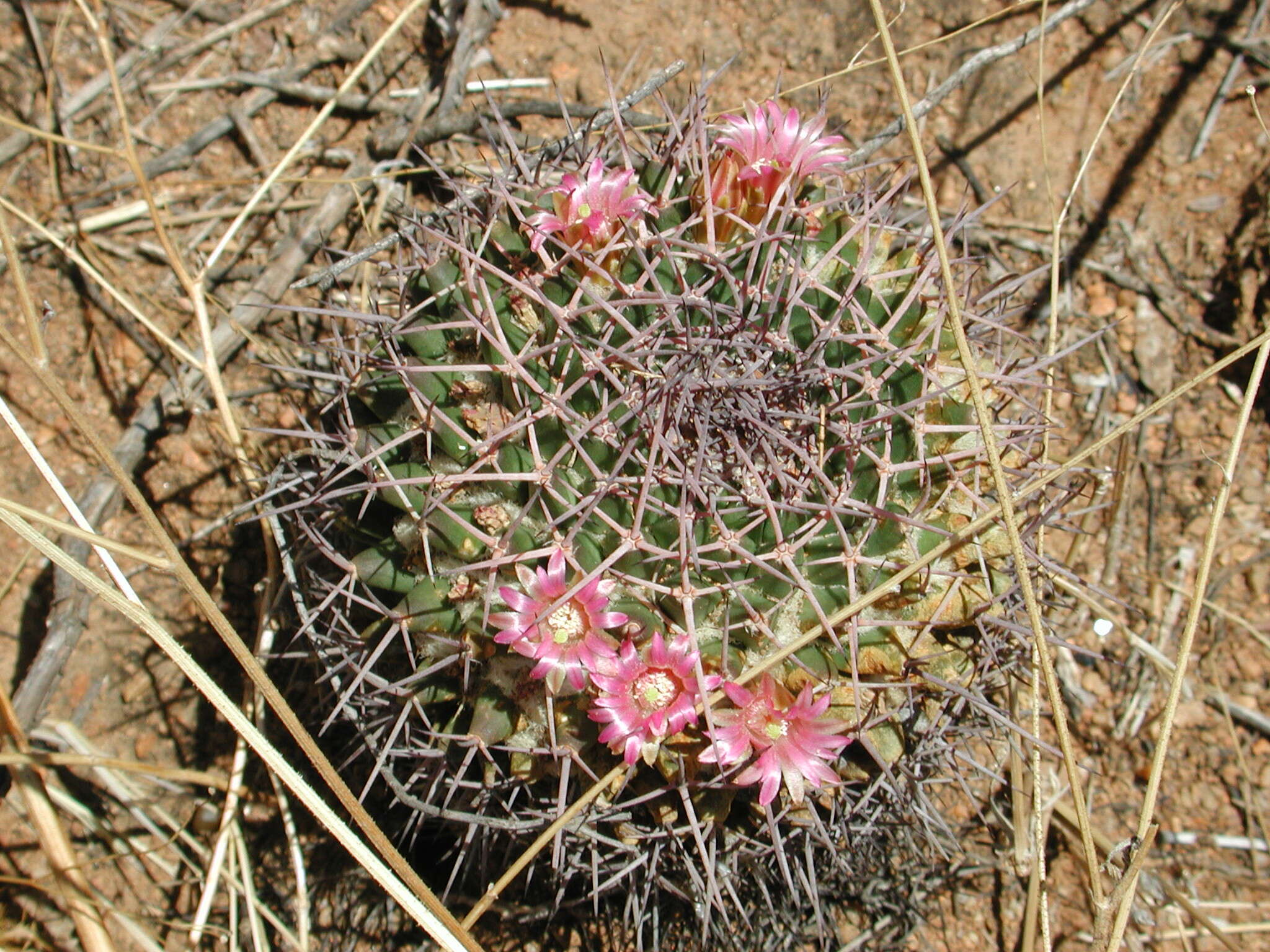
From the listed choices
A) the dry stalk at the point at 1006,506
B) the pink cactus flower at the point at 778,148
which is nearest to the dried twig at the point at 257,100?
the pink cactus flower at the point at 778,148

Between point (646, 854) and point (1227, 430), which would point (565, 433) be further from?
point (1227, 430)

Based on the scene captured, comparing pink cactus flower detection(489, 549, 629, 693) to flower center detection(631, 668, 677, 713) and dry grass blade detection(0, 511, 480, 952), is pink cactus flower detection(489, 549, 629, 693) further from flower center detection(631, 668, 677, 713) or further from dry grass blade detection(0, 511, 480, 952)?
dry grass blade detection(0, 511, 480, 952)

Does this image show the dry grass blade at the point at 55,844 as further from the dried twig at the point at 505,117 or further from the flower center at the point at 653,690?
the flower center at the point at 653,690

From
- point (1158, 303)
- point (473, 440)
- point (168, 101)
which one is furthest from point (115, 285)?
point (1158, 303)

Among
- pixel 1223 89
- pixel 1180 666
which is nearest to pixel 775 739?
pixel 1180 666

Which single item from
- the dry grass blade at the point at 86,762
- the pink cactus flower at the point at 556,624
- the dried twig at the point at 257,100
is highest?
the dried twig at the point at 257,100

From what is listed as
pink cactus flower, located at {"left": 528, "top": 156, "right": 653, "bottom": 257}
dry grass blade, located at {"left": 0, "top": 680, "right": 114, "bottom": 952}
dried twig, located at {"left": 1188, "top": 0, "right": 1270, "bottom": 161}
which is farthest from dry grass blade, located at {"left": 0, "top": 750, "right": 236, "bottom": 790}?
dried twig, located at {"left": 1188, "top": 0, "right": 1270, "bottom": 161}

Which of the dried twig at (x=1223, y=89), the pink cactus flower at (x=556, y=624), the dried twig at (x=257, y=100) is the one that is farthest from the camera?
the dried twig at (x=1223, y=89)
